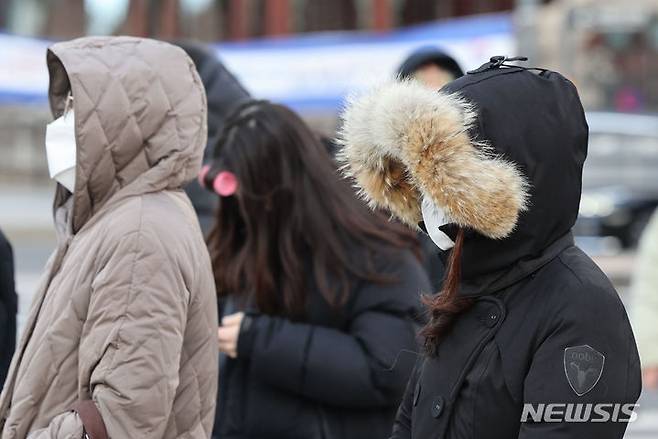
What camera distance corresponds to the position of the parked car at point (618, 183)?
13523mm

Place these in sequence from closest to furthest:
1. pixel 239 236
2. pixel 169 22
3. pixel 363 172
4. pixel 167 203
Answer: pixel 363 172
pixel 167 203
pixel 239 236
pixel 169 22

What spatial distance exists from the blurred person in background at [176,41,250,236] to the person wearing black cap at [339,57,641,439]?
2188 millimetres

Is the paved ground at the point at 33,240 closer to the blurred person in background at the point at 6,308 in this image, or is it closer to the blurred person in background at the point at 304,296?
the blurred person in background at the point at 304,296

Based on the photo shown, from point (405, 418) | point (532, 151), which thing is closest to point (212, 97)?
point (405, 418)

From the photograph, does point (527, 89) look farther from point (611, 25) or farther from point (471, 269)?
point (611, 25)

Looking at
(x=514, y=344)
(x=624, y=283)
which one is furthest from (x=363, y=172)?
(x=624, y=283)

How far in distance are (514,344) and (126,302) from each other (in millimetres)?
892

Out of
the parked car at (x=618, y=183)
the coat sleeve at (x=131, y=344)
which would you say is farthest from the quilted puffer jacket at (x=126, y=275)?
the parked car at (x=618, y=183)

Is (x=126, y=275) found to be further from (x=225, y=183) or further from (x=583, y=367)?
(x=583, y=367)

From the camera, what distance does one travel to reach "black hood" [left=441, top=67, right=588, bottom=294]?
2.03m

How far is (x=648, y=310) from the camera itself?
173 inches

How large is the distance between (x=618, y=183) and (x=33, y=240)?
8.08 metres

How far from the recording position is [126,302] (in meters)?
2.44

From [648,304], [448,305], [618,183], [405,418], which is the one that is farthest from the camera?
[618,183]
